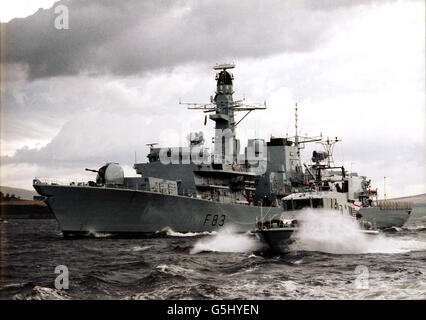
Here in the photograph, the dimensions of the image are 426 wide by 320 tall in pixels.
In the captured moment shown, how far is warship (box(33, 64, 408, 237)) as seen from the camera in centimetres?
3259

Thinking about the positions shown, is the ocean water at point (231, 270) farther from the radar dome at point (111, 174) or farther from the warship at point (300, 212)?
the radar dome at point (111, 174)

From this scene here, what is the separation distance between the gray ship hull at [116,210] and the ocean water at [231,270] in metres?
5.08

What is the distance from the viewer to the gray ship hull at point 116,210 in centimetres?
3209

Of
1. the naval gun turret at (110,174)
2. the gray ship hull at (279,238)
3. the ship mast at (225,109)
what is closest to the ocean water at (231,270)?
the gray ship hull at (279,238)

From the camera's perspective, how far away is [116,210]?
32.9 metres

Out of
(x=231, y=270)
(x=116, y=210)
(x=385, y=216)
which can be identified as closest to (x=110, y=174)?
(x=116, y=210)

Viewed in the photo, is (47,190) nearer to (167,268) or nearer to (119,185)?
(119,185)

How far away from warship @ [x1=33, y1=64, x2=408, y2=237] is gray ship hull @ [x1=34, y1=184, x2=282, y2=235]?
72mm

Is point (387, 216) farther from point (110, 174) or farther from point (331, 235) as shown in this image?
point (110, 174)

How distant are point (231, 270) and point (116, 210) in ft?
56.5

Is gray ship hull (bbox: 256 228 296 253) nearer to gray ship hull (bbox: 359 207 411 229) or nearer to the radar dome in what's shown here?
the radar dome
